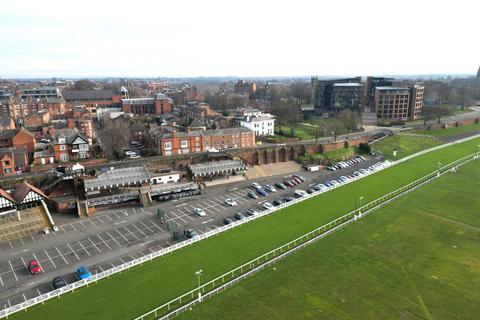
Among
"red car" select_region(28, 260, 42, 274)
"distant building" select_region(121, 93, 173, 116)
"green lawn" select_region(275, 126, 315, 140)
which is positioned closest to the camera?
"red car" select_region(28, 260, 42, 274)

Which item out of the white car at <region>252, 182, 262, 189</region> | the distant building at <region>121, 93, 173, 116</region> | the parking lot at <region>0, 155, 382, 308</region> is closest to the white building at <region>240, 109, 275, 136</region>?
the white car at <region>252, 182, 262, 189</region>

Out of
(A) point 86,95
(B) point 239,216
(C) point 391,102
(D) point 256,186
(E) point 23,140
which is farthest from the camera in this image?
(A) point 86,95

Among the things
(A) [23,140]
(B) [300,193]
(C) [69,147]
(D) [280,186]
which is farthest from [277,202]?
(A) [23,140]

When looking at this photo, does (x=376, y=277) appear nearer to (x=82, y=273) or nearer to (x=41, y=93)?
(x=82, y=273)

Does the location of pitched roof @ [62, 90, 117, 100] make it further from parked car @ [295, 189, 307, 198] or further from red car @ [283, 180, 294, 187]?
parked car @ [295, 189, 307, 198]

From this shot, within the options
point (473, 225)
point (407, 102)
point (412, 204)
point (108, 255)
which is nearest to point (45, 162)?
point (108, 255)

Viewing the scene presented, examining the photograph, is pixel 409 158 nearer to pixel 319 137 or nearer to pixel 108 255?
pixel 319 137
